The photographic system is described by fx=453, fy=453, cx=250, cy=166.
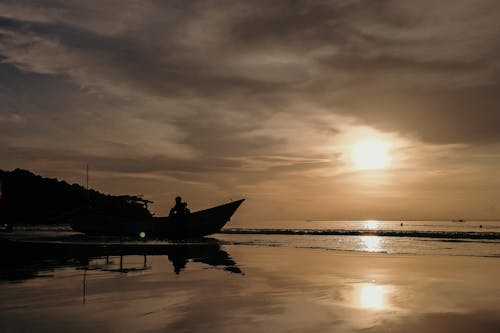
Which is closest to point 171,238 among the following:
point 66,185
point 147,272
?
point 147,272

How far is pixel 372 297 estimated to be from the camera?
11586 millimetres

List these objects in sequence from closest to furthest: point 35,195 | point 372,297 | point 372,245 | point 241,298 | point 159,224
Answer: point 241,298
point 372,297
point 372,245
point 159,224
point 35,195

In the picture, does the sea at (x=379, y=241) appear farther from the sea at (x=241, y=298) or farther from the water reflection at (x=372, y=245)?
the sea at (x=241, y=298)

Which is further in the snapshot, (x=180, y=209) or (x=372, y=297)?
(x=180, y=209)

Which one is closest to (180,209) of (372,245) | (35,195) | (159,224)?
(159,224)

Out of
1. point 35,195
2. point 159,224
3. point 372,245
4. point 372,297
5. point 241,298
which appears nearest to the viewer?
point 241,298

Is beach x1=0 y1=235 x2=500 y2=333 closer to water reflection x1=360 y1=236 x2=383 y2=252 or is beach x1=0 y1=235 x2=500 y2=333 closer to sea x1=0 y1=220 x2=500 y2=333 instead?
sea x1=0 y1=220 x2=500 y2=333

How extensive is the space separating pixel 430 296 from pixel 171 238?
33.6m

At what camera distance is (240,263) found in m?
20.1

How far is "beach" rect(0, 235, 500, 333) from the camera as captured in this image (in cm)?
840

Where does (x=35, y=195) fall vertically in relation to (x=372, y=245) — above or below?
above

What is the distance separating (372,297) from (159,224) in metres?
33.6

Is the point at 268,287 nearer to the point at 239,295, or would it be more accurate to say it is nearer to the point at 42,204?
the point at 239,295

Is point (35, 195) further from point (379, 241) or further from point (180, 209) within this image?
point (379, 241)
